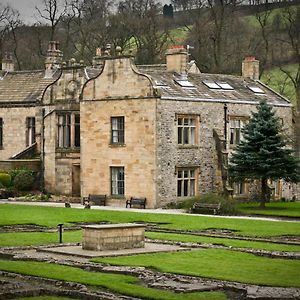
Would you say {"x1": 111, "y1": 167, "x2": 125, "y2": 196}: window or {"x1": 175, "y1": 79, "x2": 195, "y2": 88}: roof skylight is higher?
{"x1": 175, "y1": 79, "x2": 195, "y2": 88}: roof skylight

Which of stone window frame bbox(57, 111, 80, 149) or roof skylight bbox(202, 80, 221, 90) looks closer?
roof skylight bbox(202, 80, 221, 90)

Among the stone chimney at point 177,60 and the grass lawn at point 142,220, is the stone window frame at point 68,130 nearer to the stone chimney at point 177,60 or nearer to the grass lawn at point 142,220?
the stone chimney at point 177,60

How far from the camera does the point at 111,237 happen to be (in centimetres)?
3134

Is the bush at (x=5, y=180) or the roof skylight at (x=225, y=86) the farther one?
the roof skylight at (x=225, y=86)

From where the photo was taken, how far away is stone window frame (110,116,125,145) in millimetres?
52594

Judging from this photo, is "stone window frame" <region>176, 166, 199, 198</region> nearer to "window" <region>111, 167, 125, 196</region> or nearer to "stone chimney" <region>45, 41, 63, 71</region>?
"window" <region>111, 167, 125, 196</region>

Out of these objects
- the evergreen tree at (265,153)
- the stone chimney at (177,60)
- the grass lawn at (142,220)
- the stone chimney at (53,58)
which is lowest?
the grass lawn at (142,220)

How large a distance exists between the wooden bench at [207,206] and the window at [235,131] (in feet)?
27.6

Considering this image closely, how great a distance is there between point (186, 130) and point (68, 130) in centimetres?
826

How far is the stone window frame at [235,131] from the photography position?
181 ft

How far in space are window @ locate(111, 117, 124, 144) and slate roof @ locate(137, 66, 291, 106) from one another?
2965mm

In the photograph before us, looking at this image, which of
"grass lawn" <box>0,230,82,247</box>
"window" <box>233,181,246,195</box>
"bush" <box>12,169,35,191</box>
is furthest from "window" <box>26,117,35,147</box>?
"grass lawn" <box>0,230,82,247</box>

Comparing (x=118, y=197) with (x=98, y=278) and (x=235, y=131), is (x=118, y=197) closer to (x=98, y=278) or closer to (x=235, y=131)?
(x=235, y=131)

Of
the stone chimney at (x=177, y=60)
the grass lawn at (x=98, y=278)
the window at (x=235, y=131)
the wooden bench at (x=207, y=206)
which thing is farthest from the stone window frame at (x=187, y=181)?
the grass lawn at (x=98, y=278)
